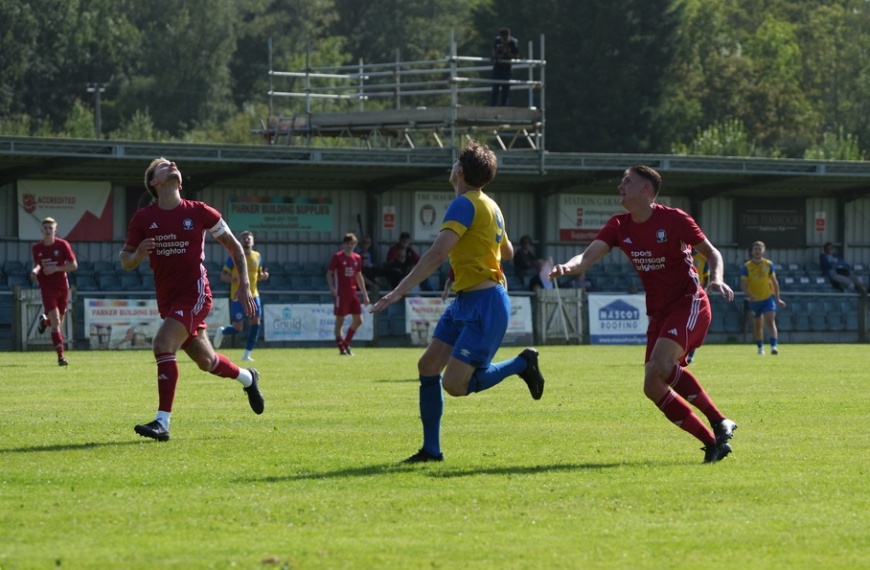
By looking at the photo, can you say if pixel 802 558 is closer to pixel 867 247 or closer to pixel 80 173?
pixel 80 173

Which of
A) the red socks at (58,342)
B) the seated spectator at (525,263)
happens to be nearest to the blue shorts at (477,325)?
the red socks at (58,342)

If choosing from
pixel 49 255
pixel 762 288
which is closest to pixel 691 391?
pixel 49 255

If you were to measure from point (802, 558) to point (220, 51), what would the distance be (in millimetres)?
73999

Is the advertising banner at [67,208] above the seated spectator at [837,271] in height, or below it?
above

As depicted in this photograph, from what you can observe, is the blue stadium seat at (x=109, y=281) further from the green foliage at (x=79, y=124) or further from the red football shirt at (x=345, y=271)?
the green foliage at (x=79, y=124)

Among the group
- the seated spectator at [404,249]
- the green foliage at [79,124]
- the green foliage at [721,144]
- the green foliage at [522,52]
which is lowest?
the seated spectator at [404,249]

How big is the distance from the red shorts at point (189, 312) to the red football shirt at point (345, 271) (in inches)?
592

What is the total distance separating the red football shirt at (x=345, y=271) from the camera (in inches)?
1053

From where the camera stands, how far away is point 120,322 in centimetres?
3023

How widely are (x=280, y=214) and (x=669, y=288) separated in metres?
27.0

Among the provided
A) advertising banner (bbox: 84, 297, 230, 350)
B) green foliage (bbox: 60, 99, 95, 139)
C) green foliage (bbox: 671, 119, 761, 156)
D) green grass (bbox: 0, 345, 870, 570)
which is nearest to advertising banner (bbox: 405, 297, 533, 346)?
advertising banner (bbox: 84, 297, 230, 350)

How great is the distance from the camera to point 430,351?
9.75 metres

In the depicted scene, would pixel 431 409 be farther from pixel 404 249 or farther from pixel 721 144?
pixel 721 144

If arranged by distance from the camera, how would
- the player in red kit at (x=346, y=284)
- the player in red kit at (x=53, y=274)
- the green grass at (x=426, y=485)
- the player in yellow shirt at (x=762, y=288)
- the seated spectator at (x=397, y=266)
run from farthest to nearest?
the seated spectator at (x=397, y=266)
the player in yellow shirt at (x=762, y=288)
the player in red kit at (x=346, y=284)
the player in red kit at (x=53, y=274)
the green grass at (x=426, y=485)
